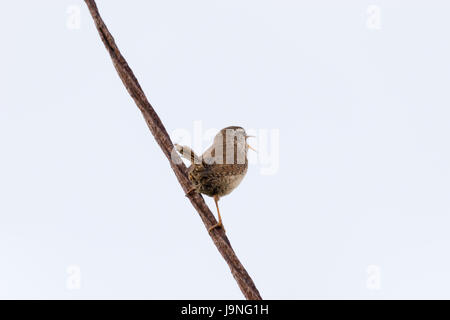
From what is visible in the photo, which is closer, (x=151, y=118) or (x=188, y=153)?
(x=151, y=118)

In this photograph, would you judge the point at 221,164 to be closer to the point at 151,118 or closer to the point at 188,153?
the point at 188,153

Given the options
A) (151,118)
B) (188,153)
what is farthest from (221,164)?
(151,118)

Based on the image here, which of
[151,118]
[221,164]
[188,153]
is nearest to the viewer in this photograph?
[151,118]

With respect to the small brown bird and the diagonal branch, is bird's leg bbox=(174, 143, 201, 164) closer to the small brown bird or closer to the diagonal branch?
the small brown bird

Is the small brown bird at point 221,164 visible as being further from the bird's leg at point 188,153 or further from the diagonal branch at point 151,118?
the diagonal branch at point 151,118

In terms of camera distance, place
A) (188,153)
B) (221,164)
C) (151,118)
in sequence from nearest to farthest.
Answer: (151,118), (188,153), (221,164)

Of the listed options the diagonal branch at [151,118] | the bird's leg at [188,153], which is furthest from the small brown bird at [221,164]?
the diagonal branch at [151,118]
